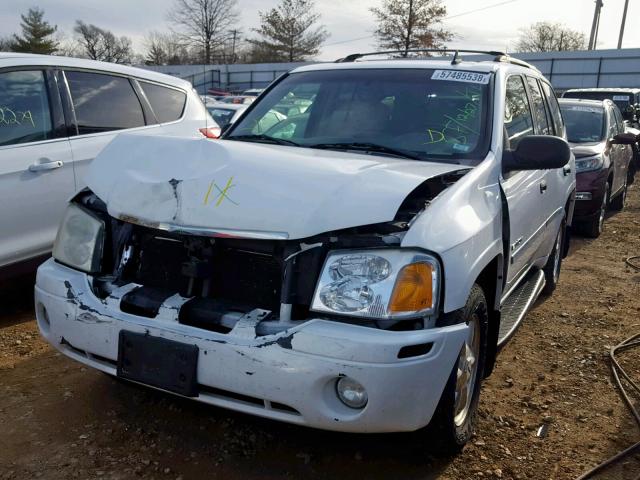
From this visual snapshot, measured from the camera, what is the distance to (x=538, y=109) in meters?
4.22

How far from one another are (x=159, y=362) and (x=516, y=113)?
2.54 meters

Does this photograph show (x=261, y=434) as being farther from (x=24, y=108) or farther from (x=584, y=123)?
(x=584, y=123)

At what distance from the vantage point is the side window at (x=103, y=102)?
14.8 feet

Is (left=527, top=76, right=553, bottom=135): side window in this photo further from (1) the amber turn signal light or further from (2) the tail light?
(2) the tail light

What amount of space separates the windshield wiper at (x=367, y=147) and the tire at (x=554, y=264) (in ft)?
7.79

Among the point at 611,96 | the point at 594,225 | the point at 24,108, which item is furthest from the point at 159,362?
the point at 611,96

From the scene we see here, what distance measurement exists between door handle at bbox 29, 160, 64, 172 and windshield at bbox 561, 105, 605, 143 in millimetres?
6820

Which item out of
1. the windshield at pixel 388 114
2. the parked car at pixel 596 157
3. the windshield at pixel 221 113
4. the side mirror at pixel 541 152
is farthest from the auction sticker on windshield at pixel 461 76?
the windshield at pixel 221 113

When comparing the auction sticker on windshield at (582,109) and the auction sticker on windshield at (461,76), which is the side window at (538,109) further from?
the auction sticker on windshield at (582,109)

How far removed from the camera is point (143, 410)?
118 inches

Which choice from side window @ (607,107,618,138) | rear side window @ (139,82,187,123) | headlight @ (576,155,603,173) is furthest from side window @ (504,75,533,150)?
side window @ (607,107,618,138)

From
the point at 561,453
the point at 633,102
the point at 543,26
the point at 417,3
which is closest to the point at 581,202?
the point at 561,453

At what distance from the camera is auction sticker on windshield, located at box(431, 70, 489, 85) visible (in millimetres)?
3404

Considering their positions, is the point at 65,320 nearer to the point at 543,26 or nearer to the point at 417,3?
the point at 417,3
